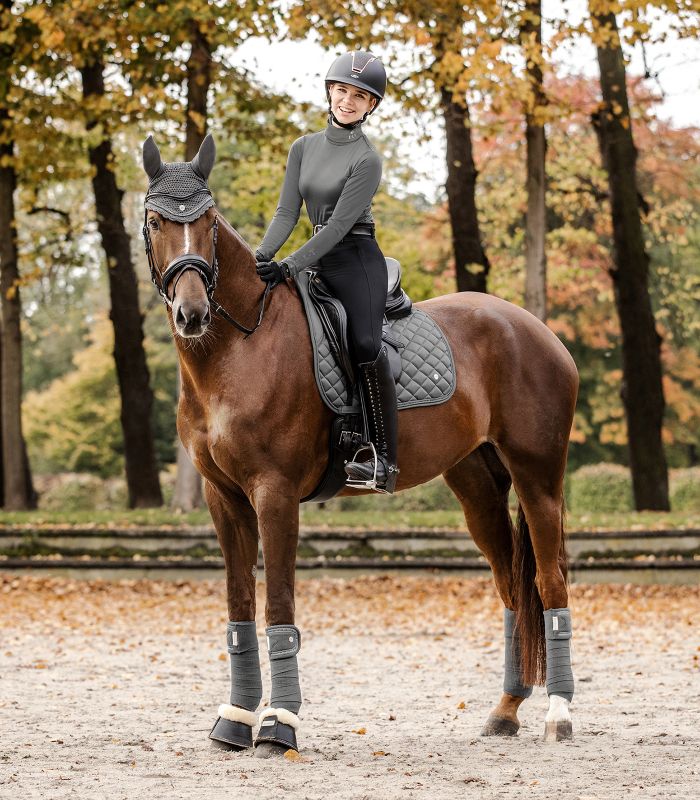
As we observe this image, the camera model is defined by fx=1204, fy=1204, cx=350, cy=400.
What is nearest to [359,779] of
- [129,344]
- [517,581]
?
[517,581]

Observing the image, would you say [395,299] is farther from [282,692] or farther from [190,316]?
[282,692]

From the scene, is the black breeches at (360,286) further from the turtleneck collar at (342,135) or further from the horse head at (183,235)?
the horse head at (183,235)

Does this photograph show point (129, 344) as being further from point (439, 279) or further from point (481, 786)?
point (481, 786)

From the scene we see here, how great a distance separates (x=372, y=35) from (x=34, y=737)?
10.3 meters

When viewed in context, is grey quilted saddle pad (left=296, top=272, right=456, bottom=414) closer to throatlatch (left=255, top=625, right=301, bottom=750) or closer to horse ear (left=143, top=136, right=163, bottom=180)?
horse ear (left=143, top=136, right=163, bottom=180)

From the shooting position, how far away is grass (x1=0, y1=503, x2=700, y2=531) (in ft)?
49.7

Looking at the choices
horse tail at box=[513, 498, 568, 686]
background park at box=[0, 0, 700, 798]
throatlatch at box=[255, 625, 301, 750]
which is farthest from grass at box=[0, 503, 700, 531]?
throatlatch at box=[255, 625, 301, 750]

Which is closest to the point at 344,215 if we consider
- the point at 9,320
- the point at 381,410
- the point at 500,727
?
the point at 381,410

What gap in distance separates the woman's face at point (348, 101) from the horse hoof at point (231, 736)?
310 centimetres

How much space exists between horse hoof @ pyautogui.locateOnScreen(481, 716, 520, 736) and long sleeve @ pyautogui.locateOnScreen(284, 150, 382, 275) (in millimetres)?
2711

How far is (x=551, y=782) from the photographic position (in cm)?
523

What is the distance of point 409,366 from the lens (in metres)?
6.41

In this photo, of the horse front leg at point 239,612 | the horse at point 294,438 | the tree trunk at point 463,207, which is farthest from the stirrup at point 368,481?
the tree trunk at point 463,207

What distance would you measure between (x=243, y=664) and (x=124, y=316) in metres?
13.1
